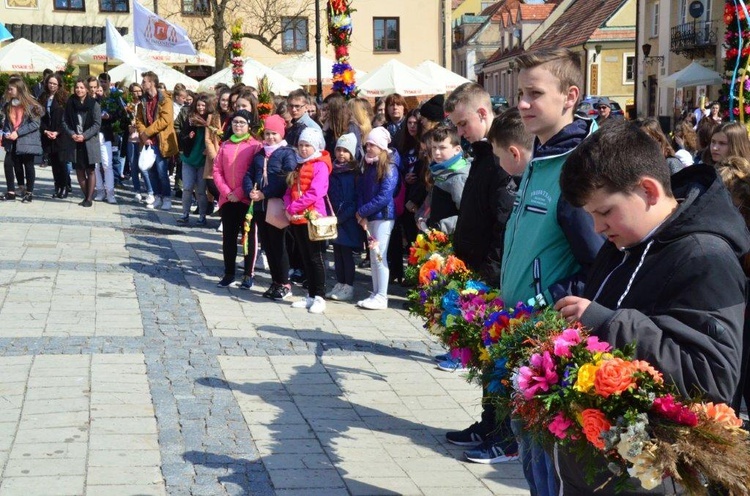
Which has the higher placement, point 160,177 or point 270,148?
point 270,148

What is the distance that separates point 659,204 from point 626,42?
50333mm

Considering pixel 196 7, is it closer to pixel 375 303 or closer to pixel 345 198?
pixel 345 198

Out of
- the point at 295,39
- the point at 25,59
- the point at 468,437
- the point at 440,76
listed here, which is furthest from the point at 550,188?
the point at 295,39

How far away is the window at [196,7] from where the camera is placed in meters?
43.2

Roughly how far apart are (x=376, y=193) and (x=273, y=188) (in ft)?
3.37

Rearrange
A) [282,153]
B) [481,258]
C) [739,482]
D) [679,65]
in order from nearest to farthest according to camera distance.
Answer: [739,482] → [481,258] → [282,153] → [679,65]

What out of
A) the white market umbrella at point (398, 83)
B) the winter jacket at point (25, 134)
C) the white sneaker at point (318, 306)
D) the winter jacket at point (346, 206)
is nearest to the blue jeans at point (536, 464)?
the white sneaker at point (318, 306)

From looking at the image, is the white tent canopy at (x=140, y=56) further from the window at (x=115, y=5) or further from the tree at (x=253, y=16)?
the window at (x=115, y=5)

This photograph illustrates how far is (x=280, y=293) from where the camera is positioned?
9.48 m

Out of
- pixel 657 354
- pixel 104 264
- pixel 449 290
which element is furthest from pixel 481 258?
pixel 104 264

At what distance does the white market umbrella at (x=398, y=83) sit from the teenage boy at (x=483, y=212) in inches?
649

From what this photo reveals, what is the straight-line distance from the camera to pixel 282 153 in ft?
31.1

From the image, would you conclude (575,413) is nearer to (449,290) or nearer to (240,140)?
(449,290)

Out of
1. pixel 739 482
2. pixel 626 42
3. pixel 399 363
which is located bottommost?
pixel 399 363
